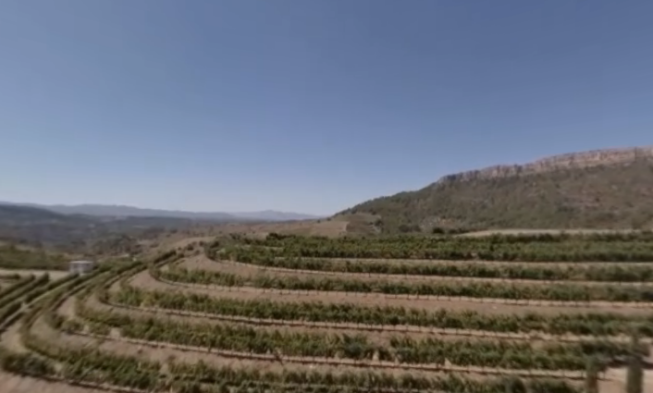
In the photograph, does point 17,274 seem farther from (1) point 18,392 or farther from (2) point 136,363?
(2) point 136,363

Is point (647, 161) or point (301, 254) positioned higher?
point (647, 161)

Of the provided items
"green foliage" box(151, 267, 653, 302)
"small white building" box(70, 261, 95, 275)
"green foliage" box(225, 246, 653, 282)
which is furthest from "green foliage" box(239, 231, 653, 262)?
"small white building" box(70, 261, 95, 275)

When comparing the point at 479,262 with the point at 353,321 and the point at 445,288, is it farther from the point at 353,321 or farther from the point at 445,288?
the point at 353,321

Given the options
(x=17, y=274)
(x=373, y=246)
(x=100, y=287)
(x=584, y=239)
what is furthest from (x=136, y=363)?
(x=584, y=239)

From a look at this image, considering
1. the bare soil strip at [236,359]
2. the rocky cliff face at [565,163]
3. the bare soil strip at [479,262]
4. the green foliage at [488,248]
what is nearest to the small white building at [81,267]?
the green foliage at [488,248]

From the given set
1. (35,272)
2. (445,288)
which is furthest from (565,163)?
(35,272)

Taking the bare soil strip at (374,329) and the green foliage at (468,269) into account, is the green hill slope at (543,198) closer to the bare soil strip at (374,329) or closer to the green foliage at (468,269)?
the green foliage at (468,269)
